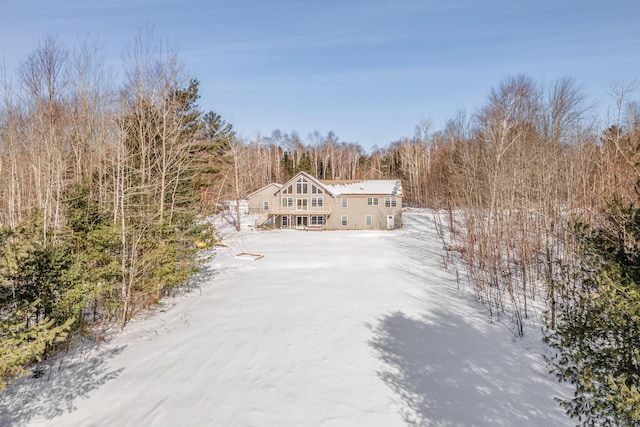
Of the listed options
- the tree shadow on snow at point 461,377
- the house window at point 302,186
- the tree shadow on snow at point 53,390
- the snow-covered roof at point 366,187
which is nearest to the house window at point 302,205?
the house window at point 302,186

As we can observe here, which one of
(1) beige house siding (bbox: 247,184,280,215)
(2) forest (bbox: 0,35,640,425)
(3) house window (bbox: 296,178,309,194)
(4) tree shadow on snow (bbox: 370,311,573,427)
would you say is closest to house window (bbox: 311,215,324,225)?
(3) house window (bbox: 296,178,309,194)

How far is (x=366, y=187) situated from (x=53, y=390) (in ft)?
97.0

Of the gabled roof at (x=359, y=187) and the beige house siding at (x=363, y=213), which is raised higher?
the gabled roof at (x=359, y=187)

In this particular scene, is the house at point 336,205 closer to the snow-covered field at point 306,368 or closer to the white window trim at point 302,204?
the white window trim at point 302,204

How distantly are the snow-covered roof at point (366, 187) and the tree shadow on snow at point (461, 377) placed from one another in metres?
23.0

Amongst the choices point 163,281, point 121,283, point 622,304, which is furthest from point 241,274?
point 622,304

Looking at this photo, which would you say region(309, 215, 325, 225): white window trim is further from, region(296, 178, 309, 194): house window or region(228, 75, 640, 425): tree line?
region(228, 75, 640, 425): tree line

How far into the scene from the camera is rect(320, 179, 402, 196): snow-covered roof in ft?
108

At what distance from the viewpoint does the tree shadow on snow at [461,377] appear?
6375mm

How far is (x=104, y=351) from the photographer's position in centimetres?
909

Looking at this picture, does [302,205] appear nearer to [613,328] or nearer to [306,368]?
[306,368]

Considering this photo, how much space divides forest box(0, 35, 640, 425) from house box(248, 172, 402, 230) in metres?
11.7

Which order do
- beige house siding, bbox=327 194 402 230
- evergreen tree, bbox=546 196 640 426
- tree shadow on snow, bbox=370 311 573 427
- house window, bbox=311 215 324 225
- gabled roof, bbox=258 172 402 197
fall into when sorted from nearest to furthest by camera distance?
evergreen tree, bbox=546 196 640 426
tree shadow on snow, bbox=370 311 573 427
beige house siding, bbox=327 194 402 230
gabled roof, bbox=258 172 402 197
house window, bbox=311 215 324 225

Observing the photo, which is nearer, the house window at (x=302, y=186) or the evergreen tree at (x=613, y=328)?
the evergreen tree at (x=613, y=328)
